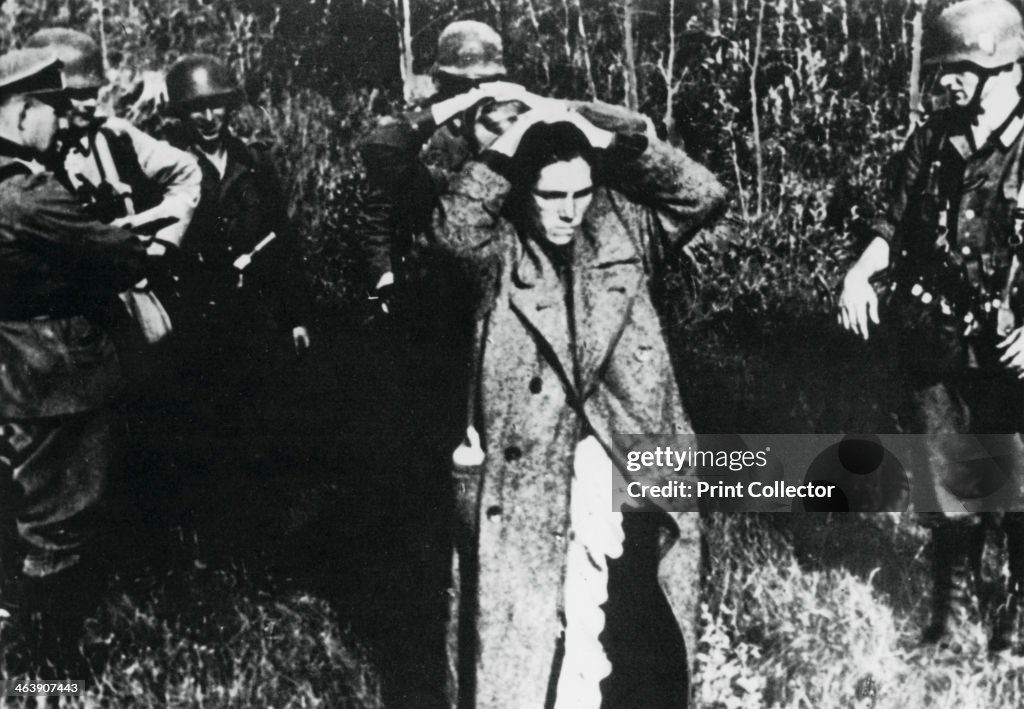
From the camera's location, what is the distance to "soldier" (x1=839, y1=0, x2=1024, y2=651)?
392cm

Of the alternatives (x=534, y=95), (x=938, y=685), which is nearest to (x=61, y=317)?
(x=534, y=95)

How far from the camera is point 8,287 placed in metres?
3.79

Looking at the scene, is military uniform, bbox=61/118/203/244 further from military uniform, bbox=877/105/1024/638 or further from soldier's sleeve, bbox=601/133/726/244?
military uniform, bbox=877/105/1024/638

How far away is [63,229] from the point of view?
3.78m

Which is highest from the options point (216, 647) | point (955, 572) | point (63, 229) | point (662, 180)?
point (662, 180)

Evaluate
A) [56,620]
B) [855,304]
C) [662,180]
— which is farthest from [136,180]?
[855,304]

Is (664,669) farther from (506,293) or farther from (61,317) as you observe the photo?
(61,317)

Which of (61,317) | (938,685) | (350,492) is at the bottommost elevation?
(938,685)

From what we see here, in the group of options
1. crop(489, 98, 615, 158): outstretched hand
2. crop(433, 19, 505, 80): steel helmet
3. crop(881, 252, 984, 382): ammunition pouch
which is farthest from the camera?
crop(881, 252, 984, 382): ammunition pouch

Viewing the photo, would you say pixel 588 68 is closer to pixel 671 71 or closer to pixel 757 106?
pixel 671 71

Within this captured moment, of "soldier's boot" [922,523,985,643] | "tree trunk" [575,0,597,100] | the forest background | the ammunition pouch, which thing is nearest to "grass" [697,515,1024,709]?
the forest background

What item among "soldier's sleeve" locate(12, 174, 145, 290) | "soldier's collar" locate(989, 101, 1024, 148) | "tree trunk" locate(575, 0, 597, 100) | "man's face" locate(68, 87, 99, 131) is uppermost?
"tree trunk" locate(575, 0, 597, 100)

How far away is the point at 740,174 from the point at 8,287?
93.6 inches

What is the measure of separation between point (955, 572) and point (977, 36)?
178 centimetres
